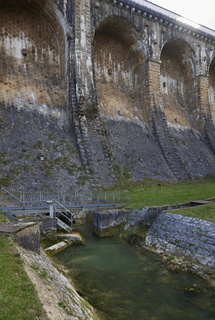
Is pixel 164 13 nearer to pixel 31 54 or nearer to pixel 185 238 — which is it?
pixel 31 54

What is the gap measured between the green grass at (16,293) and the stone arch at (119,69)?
1919 centimetres

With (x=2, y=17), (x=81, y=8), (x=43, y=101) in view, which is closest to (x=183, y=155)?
(x=43, y=101)

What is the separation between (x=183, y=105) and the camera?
103 feet

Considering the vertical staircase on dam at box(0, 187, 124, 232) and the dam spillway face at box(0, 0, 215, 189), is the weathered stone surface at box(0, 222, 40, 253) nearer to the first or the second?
the vertical staircase on dam at box(0, 187, 124, 232)

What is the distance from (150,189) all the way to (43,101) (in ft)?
35.3

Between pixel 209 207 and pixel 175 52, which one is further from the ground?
pixel 175 52

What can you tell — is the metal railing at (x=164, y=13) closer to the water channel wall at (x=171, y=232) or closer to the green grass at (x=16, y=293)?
the water channel wall at (x=171, y=232)

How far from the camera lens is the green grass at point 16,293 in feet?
11.7

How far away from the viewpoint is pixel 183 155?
25.4 meters

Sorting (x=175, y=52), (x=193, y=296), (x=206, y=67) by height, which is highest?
(x=175, y=52)

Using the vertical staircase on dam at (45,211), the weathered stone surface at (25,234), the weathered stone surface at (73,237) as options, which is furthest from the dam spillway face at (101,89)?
the weathered stone surface at (25,234)

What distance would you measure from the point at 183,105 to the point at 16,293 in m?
30.6

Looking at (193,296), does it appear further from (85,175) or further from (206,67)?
(206,67)

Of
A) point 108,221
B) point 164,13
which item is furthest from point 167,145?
point 164,13
